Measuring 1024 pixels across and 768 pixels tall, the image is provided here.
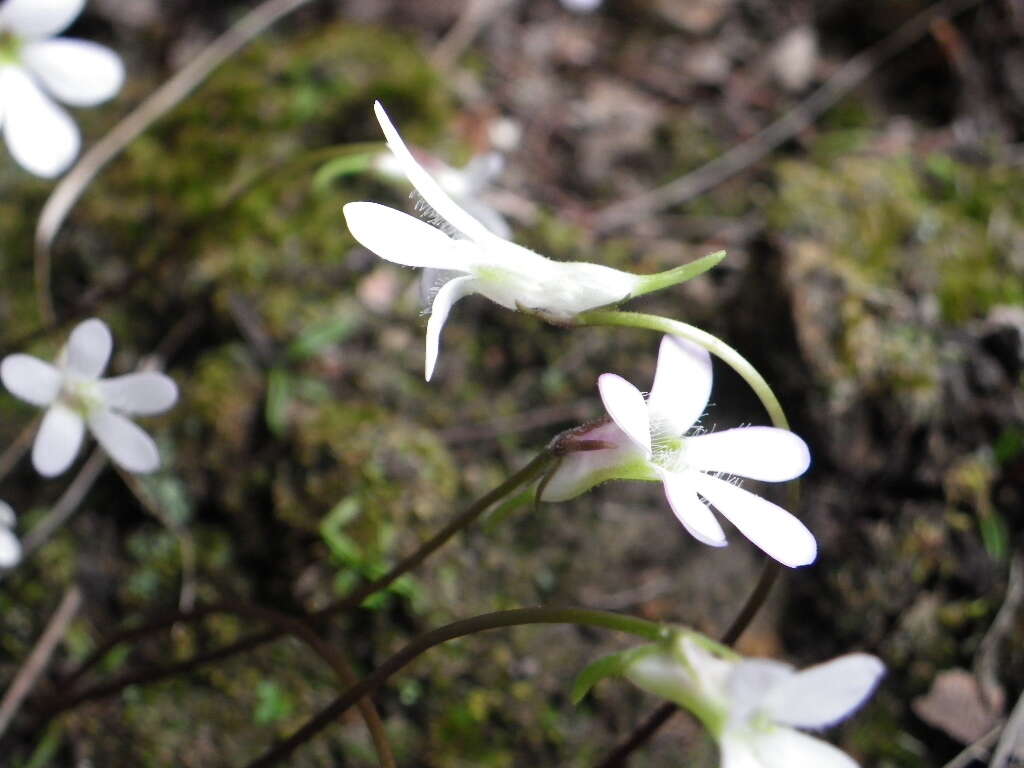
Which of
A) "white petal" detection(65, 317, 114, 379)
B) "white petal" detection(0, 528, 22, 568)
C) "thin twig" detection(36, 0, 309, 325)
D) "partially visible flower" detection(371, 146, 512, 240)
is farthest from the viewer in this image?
"thin twig" detection(36, 0, 309, 325)

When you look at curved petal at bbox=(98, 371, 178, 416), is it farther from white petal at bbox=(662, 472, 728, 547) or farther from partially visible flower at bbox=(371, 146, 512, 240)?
white petal at bbox=(662, 472, 728, 547)

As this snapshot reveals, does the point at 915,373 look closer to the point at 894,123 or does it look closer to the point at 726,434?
the point at 726,434

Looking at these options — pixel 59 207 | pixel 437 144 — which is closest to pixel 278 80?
pixel 437 144

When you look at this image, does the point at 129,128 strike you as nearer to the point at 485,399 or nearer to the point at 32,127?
the point at 32,127

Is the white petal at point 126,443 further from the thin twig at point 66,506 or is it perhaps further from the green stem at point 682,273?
the green stem at point 682,273

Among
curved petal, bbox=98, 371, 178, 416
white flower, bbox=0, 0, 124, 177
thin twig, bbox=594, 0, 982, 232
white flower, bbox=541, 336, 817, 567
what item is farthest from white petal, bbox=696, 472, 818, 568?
thin twig, bbox=594, 0, 982, 232

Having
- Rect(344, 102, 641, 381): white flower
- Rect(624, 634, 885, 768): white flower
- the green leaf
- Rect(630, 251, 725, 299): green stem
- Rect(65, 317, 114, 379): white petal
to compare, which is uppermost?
Rect(65, 317, 114, 379): white petal

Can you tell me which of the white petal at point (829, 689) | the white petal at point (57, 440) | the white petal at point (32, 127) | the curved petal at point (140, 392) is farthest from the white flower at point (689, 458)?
the white petal at point (32, 127)
